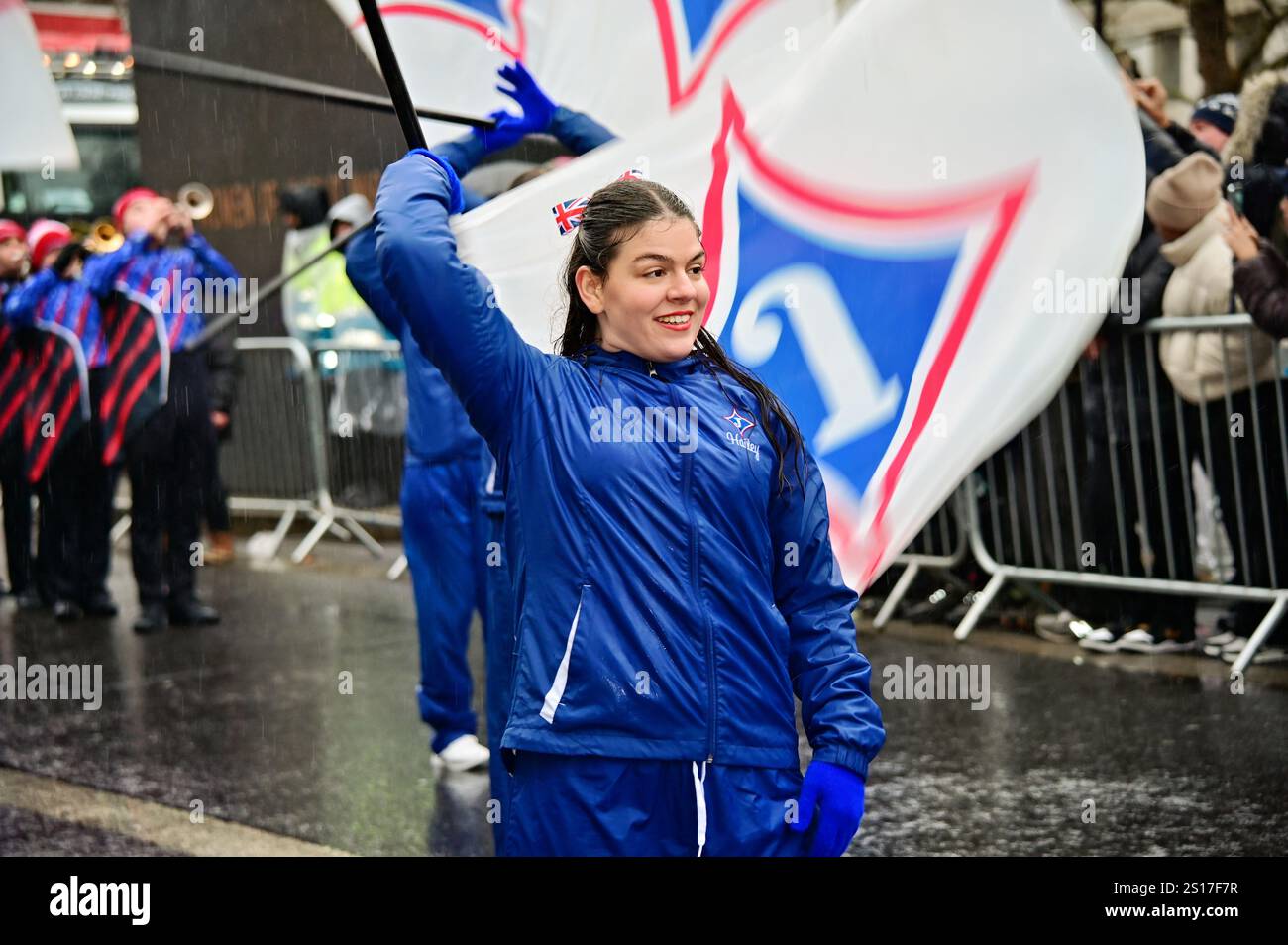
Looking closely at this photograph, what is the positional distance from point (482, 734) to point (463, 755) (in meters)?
0.81

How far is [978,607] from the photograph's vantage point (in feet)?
29.5

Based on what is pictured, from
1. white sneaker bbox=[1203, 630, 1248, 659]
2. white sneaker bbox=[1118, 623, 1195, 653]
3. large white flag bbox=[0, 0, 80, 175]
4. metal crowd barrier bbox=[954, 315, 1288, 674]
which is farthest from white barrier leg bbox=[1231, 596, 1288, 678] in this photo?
large white flag bbox=[0, 0, 80, 175]

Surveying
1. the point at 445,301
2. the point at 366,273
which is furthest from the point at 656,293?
the point at 366,273

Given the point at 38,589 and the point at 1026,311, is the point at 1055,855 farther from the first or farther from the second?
the point at 38,589

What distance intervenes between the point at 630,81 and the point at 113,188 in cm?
1939

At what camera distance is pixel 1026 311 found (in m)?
4.53

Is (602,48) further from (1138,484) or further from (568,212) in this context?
(1138,484)

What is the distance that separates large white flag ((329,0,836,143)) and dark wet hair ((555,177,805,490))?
5.15 feet

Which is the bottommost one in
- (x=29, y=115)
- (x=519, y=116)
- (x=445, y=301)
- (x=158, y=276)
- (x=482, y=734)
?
(x=482, y=734)

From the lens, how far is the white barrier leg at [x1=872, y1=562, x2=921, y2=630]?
9352mm

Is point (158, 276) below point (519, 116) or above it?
below

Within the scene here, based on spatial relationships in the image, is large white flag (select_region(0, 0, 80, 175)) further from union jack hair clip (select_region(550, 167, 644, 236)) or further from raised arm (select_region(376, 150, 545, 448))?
raised arm (select_region(376, 150, 545, 448))

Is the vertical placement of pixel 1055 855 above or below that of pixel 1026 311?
below
